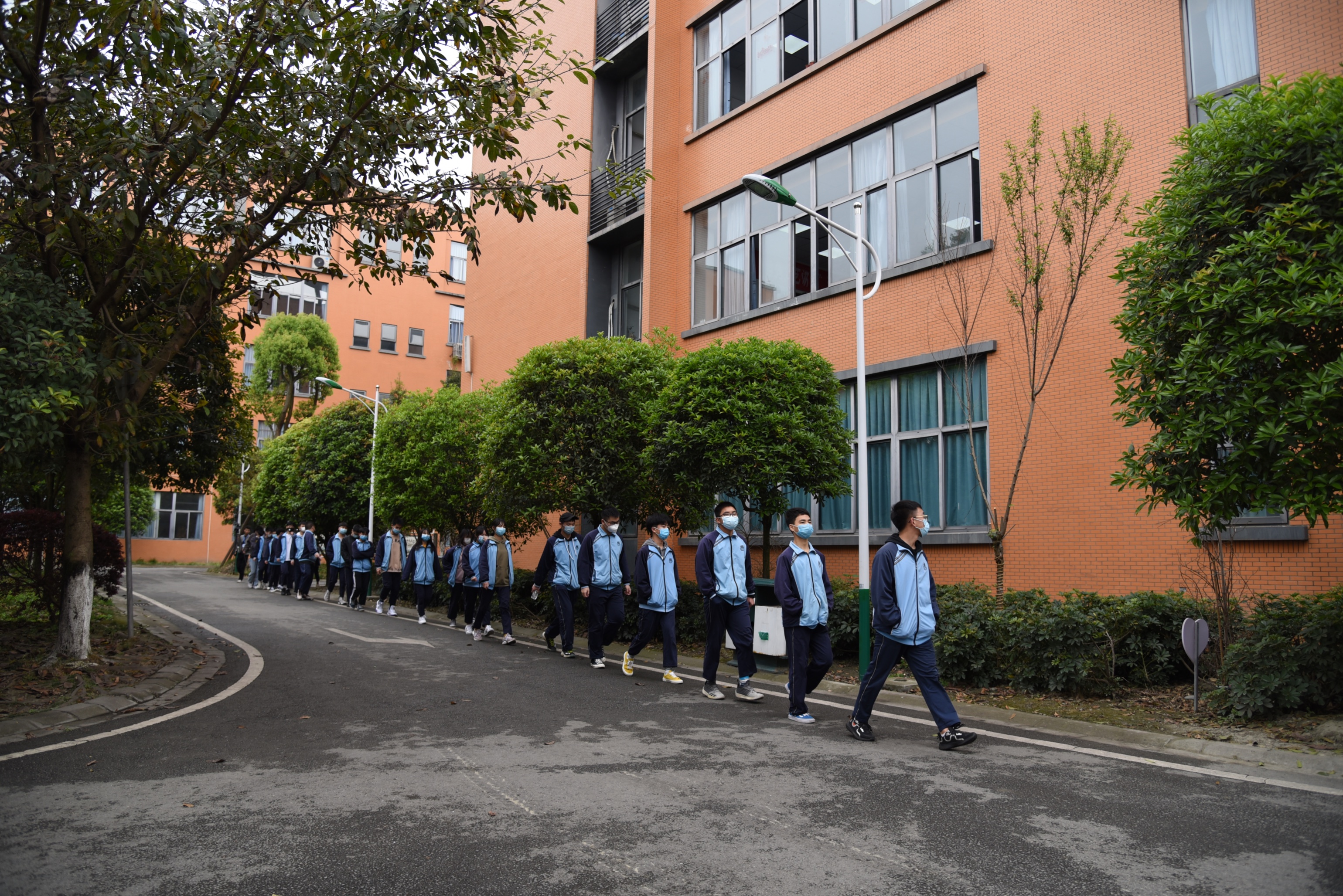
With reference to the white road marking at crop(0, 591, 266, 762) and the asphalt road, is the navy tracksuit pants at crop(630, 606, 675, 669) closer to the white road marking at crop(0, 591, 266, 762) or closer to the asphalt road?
the asphalt road

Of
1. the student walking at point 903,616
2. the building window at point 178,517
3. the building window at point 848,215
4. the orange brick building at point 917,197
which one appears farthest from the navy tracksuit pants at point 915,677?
the building window at point 178,517

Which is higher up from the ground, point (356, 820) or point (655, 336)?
point (655, 336)

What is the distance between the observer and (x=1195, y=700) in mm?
8039

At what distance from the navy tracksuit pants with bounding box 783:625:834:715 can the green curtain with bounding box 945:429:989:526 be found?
5.86m

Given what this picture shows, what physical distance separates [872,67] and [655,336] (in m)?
5.83

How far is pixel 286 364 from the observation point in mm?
41219

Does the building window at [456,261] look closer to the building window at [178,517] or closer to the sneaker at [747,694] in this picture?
the building window at [178,517]

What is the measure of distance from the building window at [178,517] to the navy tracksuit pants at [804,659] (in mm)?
50651

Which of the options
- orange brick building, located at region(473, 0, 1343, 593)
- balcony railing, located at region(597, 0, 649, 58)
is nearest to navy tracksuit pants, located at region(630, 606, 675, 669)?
orange brick building, located at region(473, 0, 1343, 593)

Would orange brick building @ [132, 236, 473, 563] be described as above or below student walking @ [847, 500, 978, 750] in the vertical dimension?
above

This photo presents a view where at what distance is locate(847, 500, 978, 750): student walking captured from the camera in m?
7.19

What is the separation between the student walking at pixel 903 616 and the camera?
7188 millimetres

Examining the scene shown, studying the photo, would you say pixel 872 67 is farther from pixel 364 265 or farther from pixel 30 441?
pixel 30 441

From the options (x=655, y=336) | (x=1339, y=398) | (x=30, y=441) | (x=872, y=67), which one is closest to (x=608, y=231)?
(x=655, y=336)
